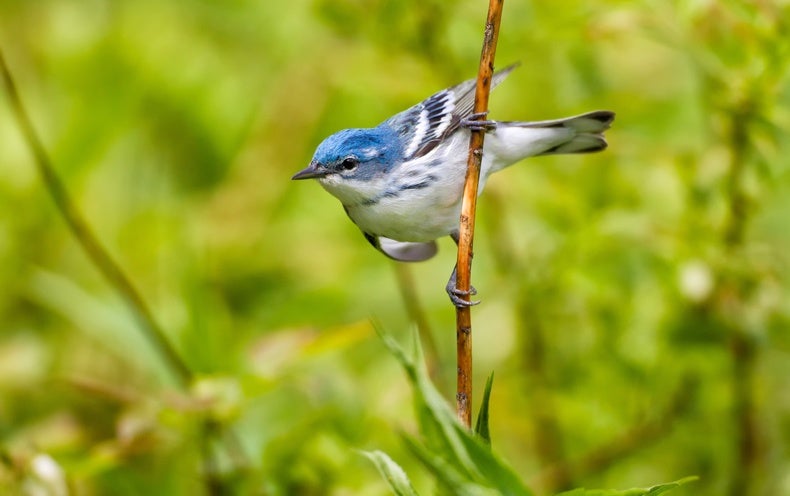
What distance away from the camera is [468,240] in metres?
1.71

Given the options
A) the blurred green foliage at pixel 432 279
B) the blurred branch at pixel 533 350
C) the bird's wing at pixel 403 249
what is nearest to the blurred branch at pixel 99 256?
the blurred green foliage at pixel 432 279

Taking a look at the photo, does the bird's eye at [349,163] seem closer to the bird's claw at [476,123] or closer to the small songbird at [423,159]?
the small songbird at [423,159]

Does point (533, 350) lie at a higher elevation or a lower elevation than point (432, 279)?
lower

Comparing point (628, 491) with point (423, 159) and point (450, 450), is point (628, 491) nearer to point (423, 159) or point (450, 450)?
point (450, 450)

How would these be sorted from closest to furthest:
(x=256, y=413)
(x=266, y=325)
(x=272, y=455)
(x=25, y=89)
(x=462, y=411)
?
(x=462, y=411) → (x=272, y=455) → (x=256, y=413) → (x=266, y=325) → (x=25, y=89)

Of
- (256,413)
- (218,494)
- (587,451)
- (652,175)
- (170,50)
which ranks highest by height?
(170,50)

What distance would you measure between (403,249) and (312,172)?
1.08ft

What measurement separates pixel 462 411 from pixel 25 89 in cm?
467

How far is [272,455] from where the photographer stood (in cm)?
276

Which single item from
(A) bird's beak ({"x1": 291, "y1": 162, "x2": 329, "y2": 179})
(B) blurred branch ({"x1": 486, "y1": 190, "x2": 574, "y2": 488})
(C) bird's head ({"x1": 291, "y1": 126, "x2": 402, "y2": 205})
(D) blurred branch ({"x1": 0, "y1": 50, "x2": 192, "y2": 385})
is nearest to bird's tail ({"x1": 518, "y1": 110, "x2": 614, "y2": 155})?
(C) bird's head ({"x1": 291, "y1": 126, "x2": 402, "y2": 205})

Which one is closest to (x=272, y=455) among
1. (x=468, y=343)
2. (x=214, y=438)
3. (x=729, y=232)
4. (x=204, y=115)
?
(x=214, y=438)

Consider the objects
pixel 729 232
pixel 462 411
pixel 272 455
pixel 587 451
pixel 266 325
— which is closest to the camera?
pixel 462 411

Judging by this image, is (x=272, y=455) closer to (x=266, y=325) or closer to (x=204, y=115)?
(x=266, y=325)

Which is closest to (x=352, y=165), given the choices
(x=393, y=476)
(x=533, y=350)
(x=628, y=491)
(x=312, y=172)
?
(x=312, y=172)
